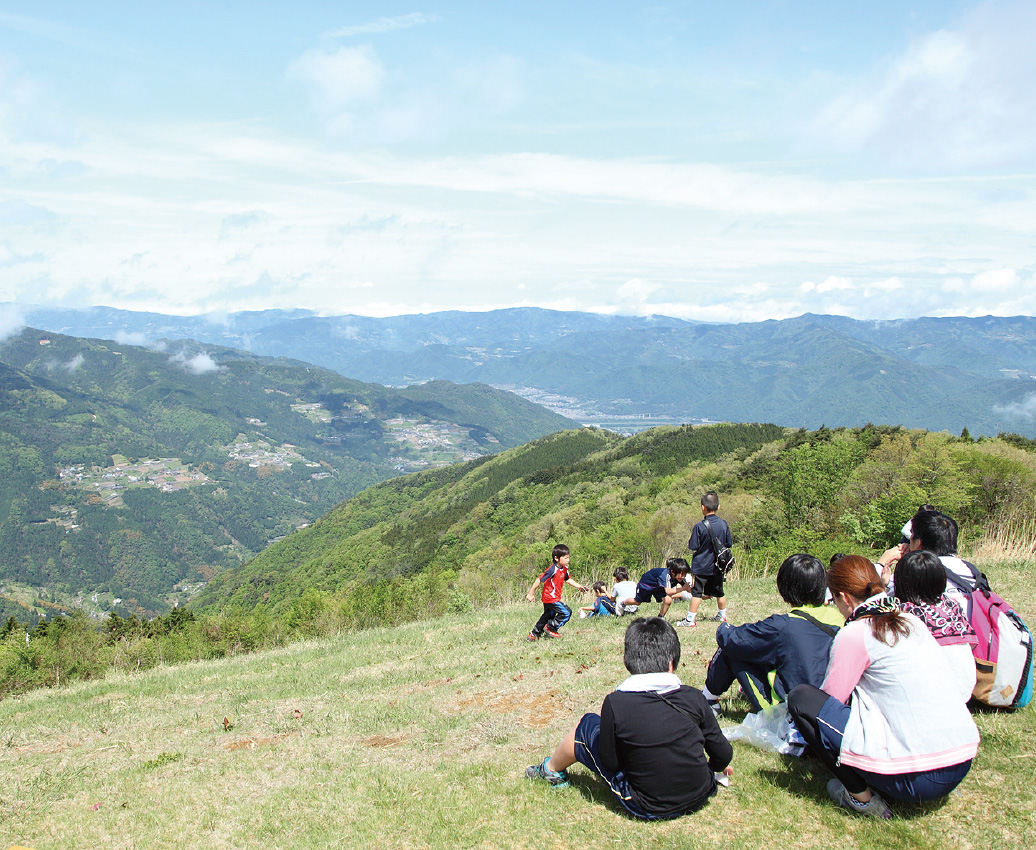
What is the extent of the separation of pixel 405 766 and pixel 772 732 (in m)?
3.55

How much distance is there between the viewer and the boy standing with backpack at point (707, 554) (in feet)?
32.9

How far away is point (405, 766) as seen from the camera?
20.5 ft

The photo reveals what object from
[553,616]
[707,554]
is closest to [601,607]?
[553,616]

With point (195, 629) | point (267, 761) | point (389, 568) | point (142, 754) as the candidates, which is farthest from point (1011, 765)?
point (389, 568)

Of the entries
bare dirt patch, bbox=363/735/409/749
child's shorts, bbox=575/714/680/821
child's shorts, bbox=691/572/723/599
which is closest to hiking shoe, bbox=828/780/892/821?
child's shorts, bbox=575/714/680/821

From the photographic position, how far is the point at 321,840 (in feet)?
15.9

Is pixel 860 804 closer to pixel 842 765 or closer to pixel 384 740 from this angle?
pixel 842 765

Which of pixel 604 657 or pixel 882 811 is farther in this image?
pixel 604 657

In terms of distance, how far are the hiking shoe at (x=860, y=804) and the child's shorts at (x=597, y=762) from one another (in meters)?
1.13

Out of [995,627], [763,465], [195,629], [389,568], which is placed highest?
[995,627]

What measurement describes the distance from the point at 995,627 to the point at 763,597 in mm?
7481

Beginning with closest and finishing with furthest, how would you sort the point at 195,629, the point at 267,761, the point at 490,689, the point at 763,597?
the point at 267,761 < the point at 490,689 < the point at 763,597 < the point at 195,629

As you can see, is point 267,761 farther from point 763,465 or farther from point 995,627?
point 763,465

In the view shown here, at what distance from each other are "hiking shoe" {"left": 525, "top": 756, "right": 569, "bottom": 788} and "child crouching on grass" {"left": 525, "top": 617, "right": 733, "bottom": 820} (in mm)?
669
